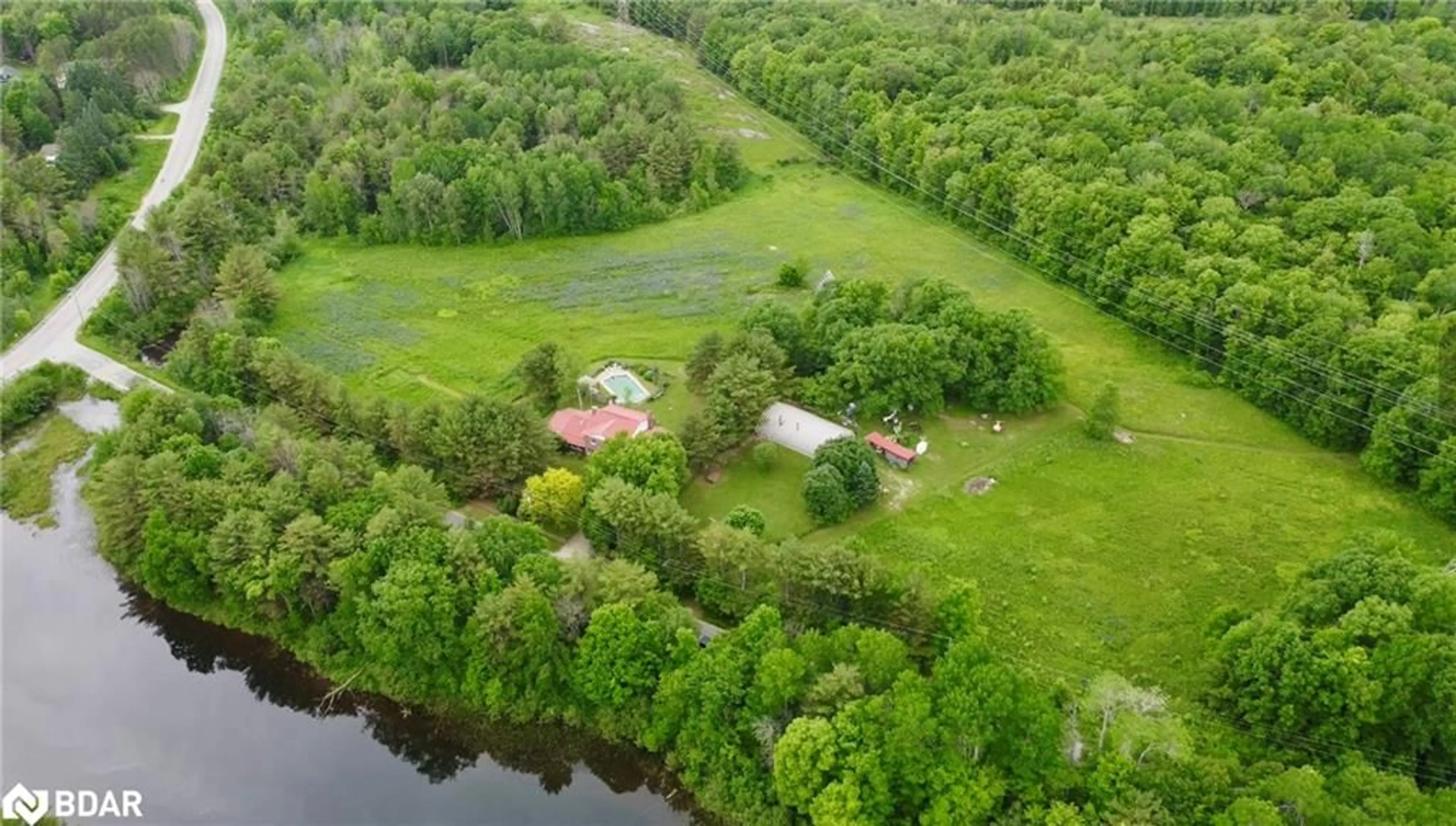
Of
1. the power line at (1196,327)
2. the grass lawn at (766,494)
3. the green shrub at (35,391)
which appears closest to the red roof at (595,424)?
the grass lawn at (766,494)

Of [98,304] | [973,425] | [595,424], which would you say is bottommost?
[98,304]

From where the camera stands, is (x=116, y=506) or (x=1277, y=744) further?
(x=116, y=506)

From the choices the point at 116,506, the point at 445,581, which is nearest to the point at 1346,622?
the point at 445,581

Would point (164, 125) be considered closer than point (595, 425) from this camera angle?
No

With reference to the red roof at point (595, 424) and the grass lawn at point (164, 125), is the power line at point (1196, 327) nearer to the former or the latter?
the red roof at point (595, 424)

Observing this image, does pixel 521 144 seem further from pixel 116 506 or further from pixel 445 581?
pixel 445 581

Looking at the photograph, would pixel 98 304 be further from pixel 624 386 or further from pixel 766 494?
pixel 766 494

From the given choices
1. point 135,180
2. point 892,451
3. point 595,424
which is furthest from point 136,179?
point 892,451
